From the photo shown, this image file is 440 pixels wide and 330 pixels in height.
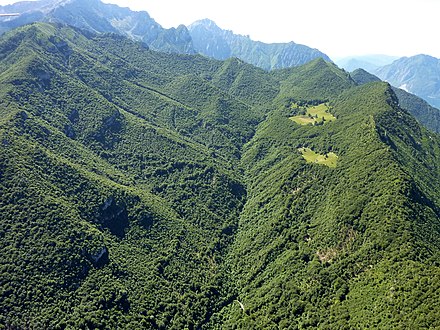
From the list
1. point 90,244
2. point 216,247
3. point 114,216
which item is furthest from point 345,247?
point 114,216

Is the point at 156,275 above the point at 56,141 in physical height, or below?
below

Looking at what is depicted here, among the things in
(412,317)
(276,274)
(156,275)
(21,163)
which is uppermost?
(412,317)

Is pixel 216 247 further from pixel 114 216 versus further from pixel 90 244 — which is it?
pixel 90 244

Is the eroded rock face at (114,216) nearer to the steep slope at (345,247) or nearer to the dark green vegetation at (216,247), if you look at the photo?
the dark green vegetation at (216,247)

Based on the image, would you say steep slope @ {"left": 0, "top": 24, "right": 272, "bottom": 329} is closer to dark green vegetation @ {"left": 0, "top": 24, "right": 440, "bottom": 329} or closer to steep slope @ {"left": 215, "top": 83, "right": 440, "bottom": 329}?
dark green vegetation @ {"left": 0, "top": 24, "right": 440, "bottom": 329}

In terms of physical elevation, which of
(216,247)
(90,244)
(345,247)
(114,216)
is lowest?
(216,247)

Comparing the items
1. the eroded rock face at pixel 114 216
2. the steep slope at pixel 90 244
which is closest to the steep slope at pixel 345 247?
the steep slope at pixel 90 244

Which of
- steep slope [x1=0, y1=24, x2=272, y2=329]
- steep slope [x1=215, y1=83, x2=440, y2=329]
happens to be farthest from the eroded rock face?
steep slope [x1=215, y1=83, x2=440, y2=329]

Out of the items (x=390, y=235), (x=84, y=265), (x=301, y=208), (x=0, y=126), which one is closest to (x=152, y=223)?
(x=84, y=265)

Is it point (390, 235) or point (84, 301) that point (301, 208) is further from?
point (84, 301)
